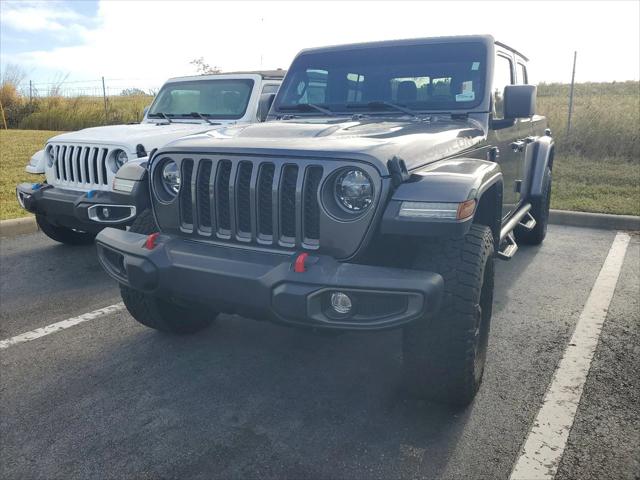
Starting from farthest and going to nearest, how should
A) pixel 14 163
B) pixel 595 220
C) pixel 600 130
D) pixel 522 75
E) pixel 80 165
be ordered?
1. pixel 600 130
2. pixel 14 163
3. pixel 595 220
4. pixel 80 165
5. pixel 522 75

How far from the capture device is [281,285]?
227 cm

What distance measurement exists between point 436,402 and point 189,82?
17.1ft

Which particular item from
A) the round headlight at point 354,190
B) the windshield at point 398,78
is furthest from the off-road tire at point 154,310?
the windshield at point 398,78

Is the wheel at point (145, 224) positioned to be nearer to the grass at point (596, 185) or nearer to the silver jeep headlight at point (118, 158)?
the silver jeep headlight at point (118, 158)

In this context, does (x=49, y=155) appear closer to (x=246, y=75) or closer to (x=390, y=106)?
(x=246, y=75)

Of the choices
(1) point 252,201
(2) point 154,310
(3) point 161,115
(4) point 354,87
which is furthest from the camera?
(3) point 161,115

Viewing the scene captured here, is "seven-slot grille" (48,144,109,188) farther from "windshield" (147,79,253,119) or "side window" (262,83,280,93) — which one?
"side window" (262,83,280,93)

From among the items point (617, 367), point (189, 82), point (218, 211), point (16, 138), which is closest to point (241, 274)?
point (218, 211)

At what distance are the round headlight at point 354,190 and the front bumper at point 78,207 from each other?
1.59m

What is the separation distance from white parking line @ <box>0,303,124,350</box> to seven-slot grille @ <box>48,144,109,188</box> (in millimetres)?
1322

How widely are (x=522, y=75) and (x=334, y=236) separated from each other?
3434mm

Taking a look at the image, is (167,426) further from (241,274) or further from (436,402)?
(436,402)

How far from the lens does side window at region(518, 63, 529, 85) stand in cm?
476

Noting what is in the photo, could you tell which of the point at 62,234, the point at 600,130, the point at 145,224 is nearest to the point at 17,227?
the point at 62,234
